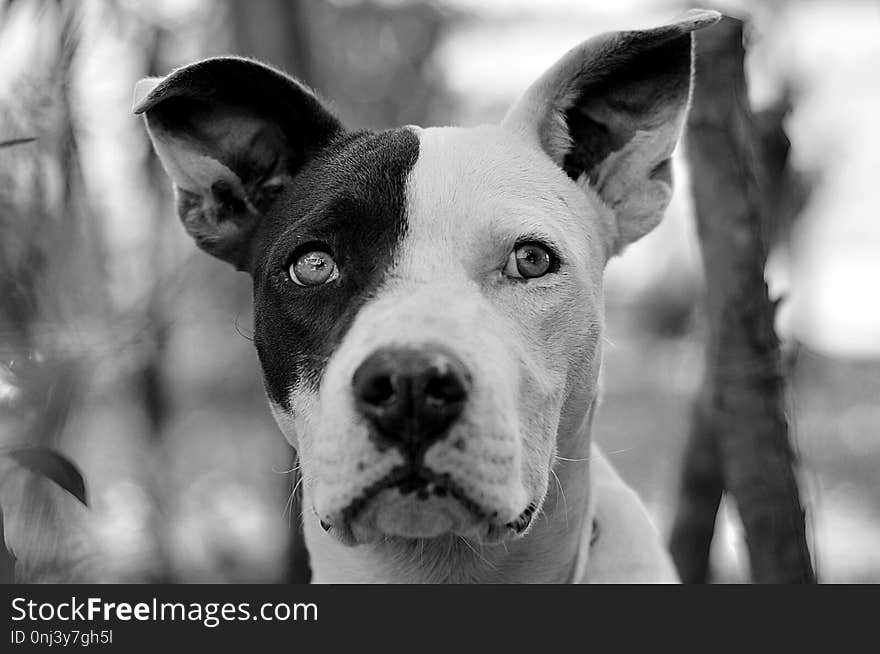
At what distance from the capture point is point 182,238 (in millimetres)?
7656

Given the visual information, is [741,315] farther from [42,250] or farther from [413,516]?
[42,250]

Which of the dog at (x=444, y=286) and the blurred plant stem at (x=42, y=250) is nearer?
the dog at (x=444, y=286)

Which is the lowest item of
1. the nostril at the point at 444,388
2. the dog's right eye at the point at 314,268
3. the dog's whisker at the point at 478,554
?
the dog's whisker at the point at 478,554

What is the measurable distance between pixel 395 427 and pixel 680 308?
370 inches

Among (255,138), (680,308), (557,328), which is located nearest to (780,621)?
(557,328)

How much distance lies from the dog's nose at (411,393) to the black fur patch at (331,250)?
347 millimetres

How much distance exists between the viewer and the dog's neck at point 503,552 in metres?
3.03

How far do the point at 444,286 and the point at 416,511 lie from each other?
1.91ft

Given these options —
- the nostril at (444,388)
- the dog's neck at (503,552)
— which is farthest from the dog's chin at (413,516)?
the dog's neck at (503,552)

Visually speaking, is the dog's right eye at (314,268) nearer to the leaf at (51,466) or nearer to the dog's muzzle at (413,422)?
the dog's muzzle at (413,422)

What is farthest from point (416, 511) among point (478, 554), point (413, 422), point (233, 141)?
point (233, 141)

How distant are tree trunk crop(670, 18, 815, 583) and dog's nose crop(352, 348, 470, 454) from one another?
7.60 ft

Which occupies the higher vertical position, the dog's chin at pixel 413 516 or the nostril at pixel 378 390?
the nostril at pixel 378 390

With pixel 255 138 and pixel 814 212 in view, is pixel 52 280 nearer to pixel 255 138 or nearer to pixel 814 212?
pixel 255 138
